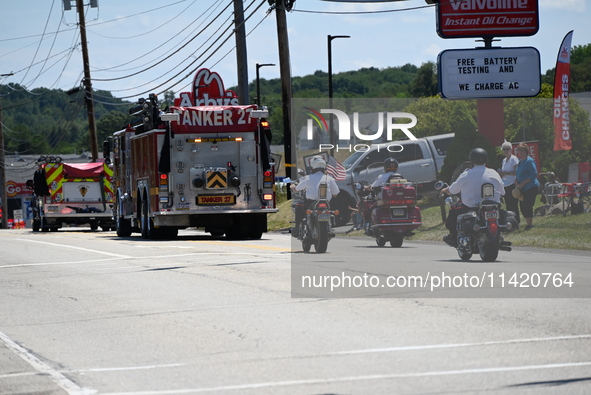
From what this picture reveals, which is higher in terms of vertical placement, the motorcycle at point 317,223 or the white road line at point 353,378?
the motorcycle at point 317,223

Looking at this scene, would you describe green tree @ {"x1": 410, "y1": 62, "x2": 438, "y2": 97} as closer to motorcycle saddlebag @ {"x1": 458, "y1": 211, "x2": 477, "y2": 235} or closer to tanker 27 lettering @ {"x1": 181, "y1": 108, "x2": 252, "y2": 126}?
tanker 27 lettering @ {"x1": 181, "y1": 108, "x2": 252, "y2": 126}

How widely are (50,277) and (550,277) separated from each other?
27.2 ft

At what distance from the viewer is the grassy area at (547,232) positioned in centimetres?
1905

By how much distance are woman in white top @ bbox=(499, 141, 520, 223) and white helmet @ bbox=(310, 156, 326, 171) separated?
10.1 ft

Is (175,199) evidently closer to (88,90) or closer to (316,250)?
(316,250)

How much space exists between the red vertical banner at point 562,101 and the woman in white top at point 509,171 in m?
3.23

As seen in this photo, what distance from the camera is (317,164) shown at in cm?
1734

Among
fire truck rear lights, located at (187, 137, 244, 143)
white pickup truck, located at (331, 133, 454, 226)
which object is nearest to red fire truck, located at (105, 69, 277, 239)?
fire truck rear lights, located at (187, 137, 244, 143)

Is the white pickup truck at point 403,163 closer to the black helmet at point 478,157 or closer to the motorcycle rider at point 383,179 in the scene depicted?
the motorcycle rider at point 383,179

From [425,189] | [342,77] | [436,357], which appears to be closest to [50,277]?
[425,189]

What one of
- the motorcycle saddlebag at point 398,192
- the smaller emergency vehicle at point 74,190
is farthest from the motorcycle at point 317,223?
the smaller emergency vehicle at point 74,190

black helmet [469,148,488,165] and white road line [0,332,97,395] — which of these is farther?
black helmet [469,148,488,165]

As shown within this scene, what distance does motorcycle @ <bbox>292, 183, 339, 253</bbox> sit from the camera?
55.7 feet

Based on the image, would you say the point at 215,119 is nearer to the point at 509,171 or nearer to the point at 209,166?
the point at 209,166
